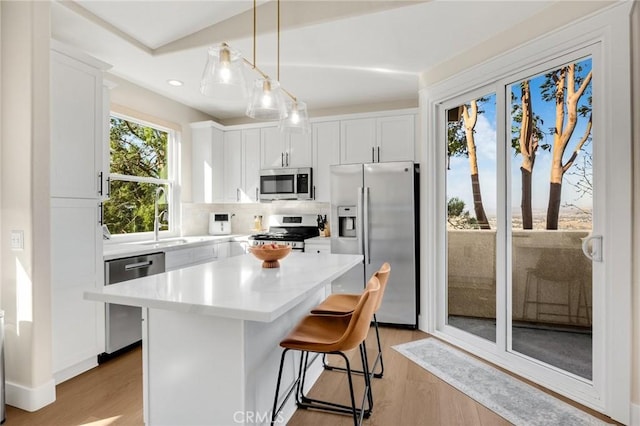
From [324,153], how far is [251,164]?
1060 millimetres

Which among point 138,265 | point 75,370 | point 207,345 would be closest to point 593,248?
point 207,345

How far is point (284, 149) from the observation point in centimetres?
452

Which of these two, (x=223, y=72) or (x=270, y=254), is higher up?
(x=223, y=72)

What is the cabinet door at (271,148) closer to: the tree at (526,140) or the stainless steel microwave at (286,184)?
the stainless steel microwave at (286,184)

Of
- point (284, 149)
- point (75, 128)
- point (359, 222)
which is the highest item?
point (284, 149)

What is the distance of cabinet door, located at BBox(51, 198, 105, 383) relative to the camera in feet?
7.80

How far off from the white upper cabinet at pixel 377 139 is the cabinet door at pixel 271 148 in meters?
0.85

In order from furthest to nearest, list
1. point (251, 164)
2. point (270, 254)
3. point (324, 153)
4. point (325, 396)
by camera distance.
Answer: point (251, 164) < point (324, 153) < point (325, 396) < point (270, 254)

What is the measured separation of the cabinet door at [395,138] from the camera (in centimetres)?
395

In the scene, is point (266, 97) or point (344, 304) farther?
point (344, 304)

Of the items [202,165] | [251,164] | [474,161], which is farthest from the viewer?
[251,164]

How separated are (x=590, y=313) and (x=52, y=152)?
3761mm

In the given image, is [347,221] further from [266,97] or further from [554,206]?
[266,97]

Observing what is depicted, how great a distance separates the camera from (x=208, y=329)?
1.56 metres
